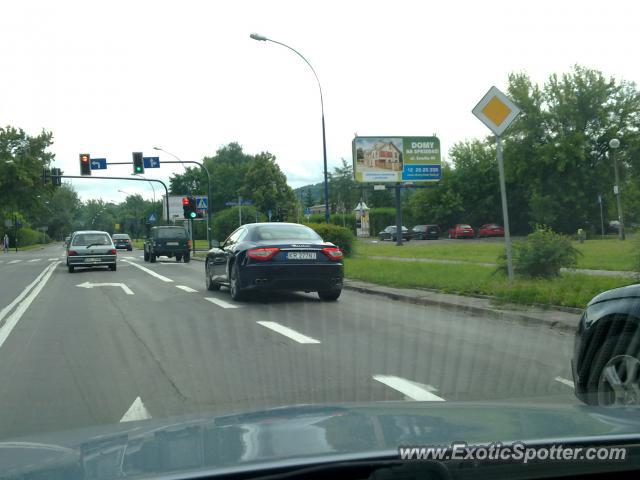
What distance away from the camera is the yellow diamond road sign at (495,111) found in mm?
12055

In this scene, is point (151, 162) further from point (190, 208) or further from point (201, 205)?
point (201, 205)

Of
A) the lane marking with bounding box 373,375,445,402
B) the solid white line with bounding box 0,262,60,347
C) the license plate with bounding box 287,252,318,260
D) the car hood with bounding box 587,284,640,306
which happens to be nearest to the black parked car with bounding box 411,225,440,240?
the solid white line with bounding box 0,262,60,347

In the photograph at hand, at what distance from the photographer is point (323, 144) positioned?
963 inches

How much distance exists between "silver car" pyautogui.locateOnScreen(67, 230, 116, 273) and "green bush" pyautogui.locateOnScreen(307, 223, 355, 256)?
7.48 m

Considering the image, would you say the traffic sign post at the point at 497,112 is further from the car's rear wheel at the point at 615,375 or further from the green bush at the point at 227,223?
the green bush at the point at 227,223

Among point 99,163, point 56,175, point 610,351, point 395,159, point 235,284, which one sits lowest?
point 235,284

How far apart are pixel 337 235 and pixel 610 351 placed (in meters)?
22.2

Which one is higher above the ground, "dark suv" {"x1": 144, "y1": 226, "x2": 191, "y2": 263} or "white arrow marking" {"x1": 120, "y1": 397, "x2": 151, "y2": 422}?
"dark suv" {"x1": 144, "y1": 226, "x2": 191, "y2": 263}

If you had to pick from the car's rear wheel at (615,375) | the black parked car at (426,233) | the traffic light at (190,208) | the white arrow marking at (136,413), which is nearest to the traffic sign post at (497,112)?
the car's rear wheel at (615,375)

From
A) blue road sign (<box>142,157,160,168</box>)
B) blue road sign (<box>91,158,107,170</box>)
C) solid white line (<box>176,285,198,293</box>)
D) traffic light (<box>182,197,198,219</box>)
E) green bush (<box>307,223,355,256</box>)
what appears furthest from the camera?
traffic light (<box>182,197,198,219</box>)

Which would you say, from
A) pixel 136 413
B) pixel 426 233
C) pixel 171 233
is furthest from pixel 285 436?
pixel 426 233

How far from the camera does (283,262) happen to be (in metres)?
12.3

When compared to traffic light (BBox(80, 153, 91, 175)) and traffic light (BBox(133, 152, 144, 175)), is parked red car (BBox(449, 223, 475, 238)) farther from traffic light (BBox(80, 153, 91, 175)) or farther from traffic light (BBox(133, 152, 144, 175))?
traffic light (BBox(80, 153, 91, 175))

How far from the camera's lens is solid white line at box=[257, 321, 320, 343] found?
851cm
